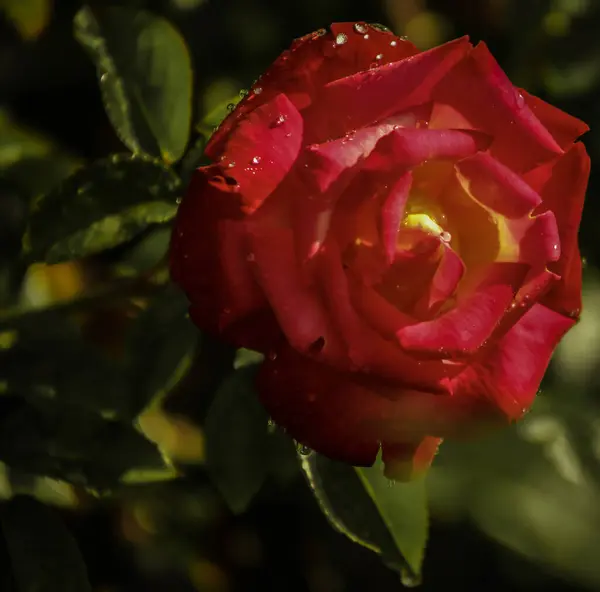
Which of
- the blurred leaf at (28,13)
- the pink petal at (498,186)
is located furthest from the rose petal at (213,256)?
the blurred leaf at (28,13)

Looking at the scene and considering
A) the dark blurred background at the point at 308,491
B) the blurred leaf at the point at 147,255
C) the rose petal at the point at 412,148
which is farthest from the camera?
the dark blurred background at the point at 308,491

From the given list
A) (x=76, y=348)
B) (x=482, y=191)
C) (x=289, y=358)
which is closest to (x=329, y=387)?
(x=289, y=358)

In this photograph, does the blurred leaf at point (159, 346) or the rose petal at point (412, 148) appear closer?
the rose petal at point (412, 148)

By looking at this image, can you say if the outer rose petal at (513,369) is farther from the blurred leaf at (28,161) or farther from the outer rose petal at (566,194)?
the blurred leaf at (28,161)

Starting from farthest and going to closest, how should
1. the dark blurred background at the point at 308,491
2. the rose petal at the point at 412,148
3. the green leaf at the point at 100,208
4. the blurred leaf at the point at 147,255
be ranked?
the dark blurred background at the point at 308,491, the blurred leaf at the point at 147,255, the green leaf at the point at 100,208, the rose petal at the point at 412,148

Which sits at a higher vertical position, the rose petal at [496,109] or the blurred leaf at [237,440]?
the rose petal at [496,109]

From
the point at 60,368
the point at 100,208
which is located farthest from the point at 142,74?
the point at 60,368

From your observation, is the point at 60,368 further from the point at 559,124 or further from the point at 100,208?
the point at 559,124
